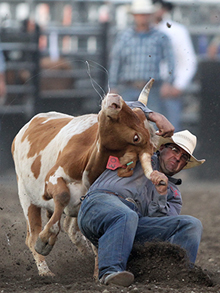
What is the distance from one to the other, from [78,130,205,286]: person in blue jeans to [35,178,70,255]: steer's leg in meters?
0.17

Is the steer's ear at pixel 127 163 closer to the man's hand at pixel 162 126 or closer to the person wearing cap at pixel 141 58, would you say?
the man's hand at pixel 162 126

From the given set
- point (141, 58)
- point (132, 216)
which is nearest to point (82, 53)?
point (141, 58)

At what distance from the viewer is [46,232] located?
3572 millimetres

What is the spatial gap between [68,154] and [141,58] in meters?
3.71

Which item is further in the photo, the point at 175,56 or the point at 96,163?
the point at 175,56

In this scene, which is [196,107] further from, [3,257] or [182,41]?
[3,257]

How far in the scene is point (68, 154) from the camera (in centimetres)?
386

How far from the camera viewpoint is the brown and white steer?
3.39m

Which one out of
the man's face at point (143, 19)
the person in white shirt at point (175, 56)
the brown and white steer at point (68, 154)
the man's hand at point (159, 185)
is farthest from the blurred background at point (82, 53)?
the man's hand at point (159, 185)

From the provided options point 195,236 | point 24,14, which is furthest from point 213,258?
point 24,14

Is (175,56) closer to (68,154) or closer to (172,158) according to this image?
(172,158)

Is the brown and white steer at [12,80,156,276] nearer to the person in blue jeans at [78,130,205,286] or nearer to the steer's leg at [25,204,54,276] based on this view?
the steer's leg at [25,204,54,276]

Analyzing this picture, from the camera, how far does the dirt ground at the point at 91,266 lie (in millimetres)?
3307

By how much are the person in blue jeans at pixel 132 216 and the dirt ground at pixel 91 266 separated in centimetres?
13
